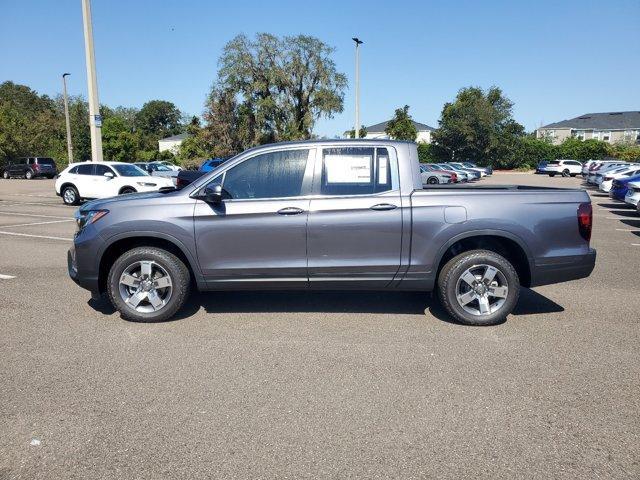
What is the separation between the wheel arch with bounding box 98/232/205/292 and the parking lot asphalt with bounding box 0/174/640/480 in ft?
1.60

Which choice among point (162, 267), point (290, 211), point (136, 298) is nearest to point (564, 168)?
point (290, 211)

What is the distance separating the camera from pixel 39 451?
3.02 m

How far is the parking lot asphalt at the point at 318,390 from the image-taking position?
2941mm

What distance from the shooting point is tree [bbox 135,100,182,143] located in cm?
11481

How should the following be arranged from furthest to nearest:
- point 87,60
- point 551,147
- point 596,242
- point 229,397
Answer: point 551,147 → point 87,60 → point 596,242 → point 229,397

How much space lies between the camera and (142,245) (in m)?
5.41

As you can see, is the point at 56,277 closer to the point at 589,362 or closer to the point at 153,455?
the point at 153,455

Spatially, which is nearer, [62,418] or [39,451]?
[39,451]

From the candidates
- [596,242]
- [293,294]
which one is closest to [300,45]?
[596,242]

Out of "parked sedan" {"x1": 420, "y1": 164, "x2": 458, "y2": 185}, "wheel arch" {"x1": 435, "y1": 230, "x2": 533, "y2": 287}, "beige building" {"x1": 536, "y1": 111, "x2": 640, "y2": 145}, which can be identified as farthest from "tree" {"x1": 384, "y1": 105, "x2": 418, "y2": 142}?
"wheel arch" {"x1": 435, "y1": 230, "x2": 533, "y2": 287}

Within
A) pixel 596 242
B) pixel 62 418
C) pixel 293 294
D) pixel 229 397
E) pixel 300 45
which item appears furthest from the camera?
pixel 300 45

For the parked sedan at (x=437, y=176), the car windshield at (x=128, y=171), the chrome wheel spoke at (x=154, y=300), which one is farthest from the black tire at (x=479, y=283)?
the parked sedan at (x=437, y=176)

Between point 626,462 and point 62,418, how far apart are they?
3443 mm

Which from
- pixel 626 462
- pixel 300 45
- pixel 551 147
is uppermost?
pixel 300 45
